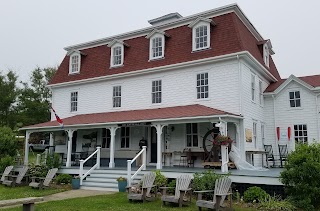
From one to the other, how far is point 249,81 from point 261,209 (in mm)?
8187

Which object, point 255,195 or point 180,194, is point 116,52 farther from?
point 255,195

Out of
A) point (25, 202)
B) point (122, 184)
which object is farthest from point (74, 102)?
point (25, 202)

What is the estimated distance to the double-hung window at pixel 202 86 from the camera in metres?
16.4

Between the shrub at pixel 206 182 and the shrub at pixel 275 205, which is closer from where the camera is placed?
the shrub at pixel 275 205

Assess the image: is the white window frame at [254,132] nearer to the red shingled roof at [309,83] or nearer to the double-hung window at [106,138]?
the red shingled roof at [309,83]

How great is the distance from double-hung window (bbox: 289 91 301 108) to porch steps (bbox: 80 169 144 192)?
964 cm

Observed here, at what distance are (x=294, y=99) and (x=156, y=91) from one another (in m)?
7.88

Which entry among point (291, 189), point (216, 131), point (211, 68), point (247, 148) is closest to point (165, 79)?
point (211, 68)

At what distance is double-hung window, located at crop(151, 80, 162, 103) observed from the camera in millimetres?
18125

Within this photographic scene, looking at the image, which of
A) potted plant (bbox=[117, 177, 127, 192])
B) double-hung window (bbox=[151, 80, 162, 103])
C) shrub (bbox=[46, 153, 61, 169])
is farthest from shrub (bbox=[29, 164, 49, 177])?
double-hung window (bbox=[151, 80, 162, 103])

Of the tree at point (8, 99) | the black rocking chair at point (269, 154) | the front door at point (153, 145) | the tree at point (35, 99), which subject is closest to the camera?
the black rocking chair at point (269, 154)

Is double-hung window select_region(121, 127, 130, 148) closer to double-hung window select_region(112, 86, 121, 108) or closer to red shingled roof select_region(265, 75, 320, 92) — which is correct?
double-hung window select_region(112, 86, 121, 108)

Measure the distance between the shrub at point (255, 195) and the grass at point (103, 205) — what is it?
1.13 meters

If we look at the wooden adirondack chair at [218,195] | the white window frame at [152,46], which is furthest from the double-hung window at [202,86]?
the wooden adirondack chair at [218,195]
